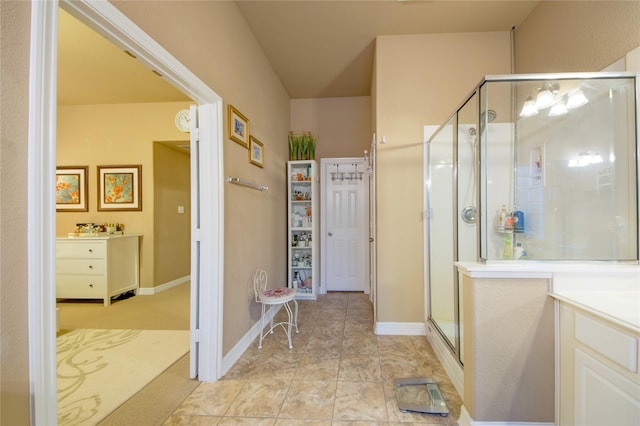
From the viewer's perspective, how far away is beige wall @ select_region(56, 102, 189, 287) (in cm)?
401

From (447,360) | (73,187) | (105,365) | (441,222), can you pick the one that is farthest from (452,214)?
(73,187)

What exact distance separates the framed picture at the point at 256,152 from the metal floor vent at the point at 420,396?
2.18 meters

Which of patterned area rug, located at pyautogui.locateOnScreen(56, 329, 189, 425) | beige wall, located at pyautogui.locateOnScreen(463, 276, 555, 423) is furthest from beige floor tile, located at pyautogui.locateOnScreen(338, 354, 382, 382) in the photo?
patterned area rug, located at pyautogui.locateOnScreen(56, 329, 189, 425)

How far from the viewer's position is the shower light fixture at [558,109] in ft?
6.11

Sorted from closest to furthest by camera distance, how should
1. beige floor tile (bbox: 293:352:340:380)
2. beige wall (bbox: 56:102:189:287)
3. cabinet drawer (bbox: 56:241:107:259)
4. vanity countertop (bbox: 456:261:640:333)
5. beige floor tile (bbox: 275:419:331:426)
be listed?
1. vanity countertop (bbox: 456:261:640:333)
2. beige floor tile (bbox: 275:419:331:426)
3. beige floor tile (bbox: 293:352:340:380)
4. cabinet drawer (bbox: 56:241:107:259)
5. beige wall (bbox: 56:102:189:287)

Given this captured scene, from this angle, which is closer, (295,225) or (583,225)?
(583,225)

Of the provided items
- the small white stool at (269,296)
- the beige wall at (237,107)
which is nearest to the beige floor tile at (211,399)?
the beige wall at (237,107)

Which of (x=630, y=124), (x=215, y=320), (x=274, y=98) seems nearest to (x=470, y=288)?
(x=630, y=124)

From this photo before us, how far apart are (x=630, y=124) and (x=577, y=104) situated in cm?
31

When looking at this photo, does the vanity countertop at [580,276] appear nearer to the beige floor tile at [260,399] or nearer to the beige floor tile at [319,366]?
the beige floor tile at [319,366]

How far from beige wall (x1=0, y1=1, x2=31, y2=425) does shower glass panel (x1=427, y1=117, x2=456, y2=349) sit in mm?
2464

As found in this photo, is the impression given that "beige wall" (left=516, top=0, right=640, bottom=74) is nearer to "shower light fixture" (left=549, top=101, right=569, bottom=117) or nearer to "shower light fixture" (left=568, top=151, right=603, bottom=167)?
"shower light fixture" (left=549, top=101, right=569, bottom=117)

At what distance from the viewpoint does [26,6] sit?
2.72 ft

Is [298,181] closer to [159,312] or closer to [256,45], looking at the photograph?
[256,45]
